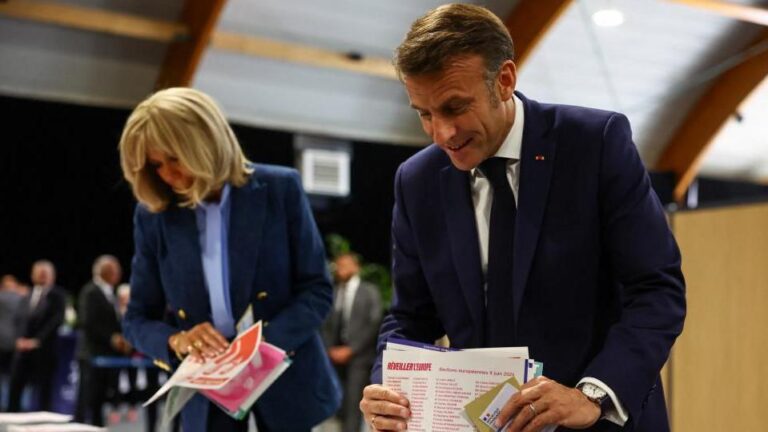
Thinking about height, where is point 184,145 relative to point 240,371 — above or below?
above

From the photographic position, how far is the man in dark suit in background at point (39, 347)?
895 cm

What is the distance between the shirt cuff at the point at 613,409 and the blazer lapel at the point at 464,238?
229 millimetres

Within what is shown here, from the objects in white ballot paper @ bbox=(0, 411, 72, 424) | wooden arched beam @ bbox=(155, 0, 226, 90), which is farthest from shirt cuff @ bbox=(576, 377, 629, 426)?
wooden arched beam @ bbox=(155, 0, 226, 90)

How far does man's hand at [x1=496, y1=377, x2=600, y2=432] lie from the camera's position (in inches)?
53.1

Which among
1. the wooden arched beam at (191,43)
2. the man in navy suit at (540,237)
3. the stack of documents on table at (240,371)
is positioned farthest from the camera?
the wooden arched beam at (191,43)

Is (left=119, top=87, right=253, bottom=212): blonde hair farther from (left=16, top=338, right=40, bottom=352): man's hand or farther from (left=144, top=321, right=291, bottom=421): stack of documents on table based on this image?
(left=16, top=338, right=40, bottom=352): man's hand

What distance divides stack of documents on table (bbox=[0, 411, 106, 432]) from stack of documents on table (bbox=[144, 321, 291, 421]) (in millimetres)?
478

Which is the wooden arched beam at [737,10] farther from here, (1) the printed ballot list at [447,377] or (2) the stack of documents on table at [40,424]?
(1) the printed ballot list at [447,377]

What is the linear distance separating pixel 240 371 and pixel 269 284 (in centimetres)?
29

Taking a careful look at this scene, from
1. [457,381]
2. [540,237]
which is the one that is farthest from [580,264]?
[457,381]

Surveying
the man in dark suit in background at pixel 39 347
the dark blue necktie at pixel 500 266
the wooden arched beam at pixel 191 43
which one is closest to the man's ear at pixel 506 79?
the dark blue necktie at pixel 500 266

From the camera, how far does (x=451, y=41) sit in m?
1.49

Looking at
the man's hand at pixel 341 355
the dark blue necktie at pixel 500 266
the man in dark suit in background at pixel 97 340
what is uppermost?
the dark blue necktie at pixel 500 266

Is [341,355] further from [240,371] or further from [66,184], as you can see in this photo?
[66,184]
